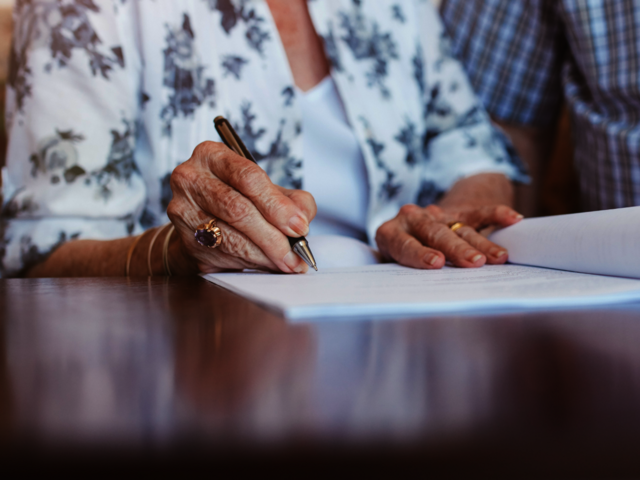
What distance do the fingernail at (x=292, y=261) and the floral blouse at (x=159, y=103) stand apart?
387 mm

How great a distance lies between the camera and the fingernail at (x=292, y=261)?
497 mm

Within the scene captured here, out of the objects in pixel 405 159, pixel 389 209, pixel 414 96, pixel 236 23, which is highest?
pixel 236 23

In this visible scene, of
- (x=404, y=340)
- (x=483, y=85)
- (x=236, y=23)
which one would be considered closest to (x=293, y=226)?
(x=404, y=340)

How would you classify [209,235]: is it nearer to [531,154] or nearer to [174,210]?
[174,210]

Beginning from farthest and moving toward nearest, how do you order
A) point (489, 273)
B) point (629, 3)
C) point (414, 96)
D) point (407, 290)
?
point (414, 96), point (629, 3), point (489, 273), point (407, 290)

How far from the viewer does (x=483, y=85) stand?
4.27 ft

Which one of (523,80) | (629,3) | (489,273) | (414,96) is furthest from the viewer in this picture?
(523,80)

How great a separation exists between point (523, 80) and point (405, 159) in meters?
0.47

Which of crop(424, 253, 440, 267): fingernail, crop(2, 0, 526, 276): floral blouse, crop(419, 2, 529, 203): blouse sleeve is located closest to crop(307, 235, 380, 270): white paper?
crop(424, 253, 440, 267): fingernail

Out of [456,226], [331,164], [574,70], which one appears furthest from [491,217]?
[574,70]

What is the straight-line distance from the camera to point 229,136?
0.58 m

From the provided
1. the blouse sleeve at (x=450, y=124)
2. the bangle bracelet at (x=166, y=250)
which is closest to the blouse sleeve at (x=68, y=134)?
the bangle bracelet at (x=166, y=250)

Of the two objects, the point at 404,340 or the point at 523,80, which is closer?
the point at 404,340

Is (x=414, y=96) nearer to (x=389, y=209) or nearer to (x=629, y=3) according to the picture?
(x=389, y=209)
